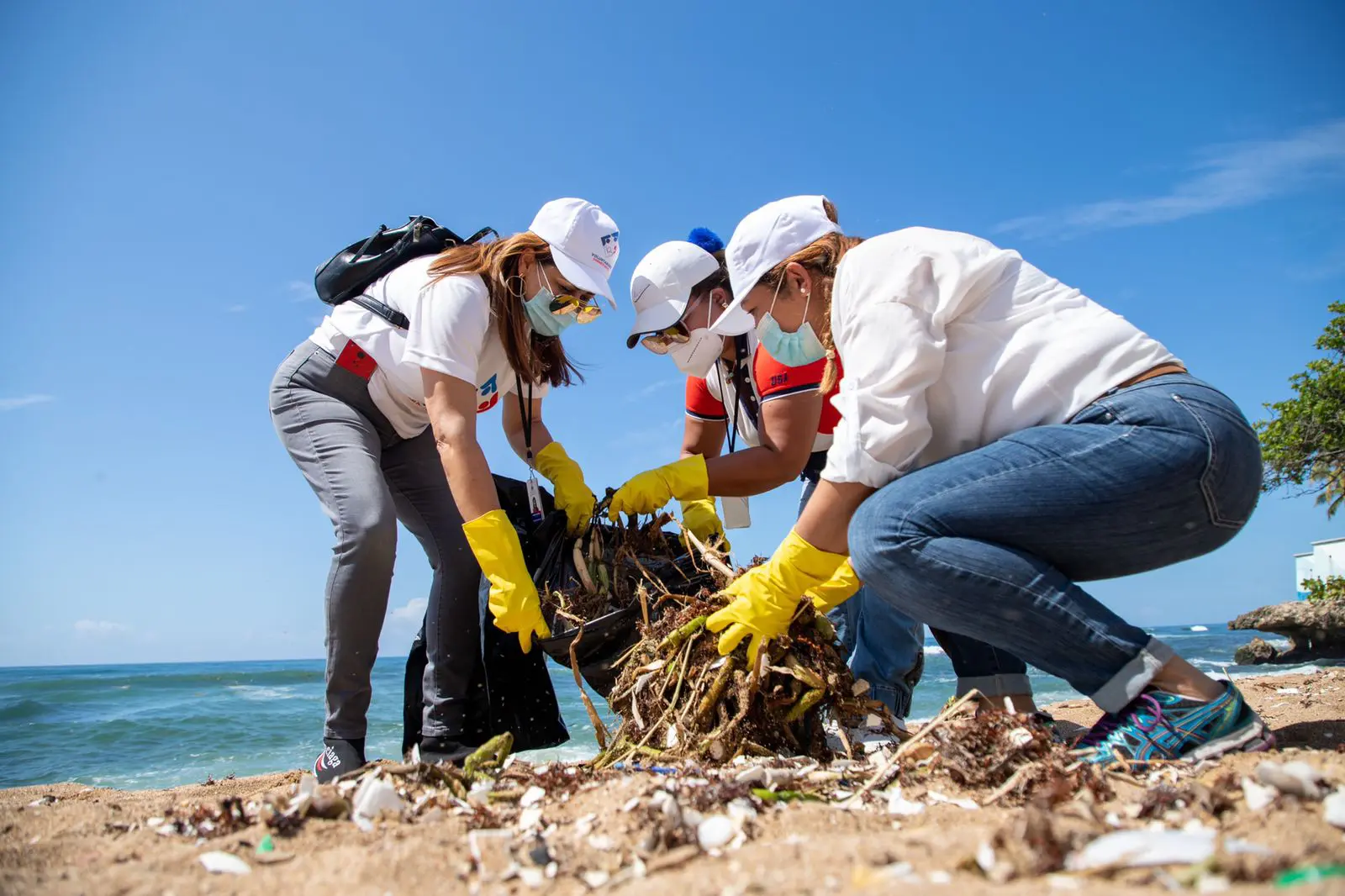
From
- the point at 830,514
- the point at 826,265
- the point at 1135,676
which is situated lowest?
the point at 1135,676

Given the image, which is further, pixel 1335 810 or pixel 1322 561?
pixel 1322 561

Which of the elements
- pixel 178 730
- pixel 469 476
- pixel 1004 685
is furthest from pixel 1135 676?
pixel 178 730

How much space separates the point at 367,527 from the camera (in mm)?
2951

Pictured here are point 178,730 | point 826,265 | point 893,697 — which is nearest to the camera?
point 826,265

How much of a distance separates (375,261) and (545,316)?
0.74 meters

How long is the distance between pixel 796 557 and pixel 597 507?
1.27 meters

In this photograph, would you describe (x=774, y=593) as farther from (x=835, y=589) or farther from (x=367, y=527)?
(x=367, y=527)

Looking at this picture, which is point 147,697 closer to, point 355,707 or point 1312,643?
point 355,707

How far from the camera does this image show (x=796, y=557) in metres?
2.43

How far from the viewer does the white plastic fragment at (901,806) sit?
1803 mm

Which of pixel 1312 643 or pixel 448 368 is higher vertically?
pixel 448 368

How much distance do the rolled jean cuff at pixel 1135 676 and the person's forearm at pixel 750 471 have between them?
1769mm

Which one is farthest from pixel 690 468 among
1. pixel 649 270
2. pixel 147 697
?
pixel 147 697

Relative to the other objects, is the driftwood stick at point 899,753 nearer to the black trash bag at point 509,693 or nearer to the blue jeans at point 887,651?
the blue jeans at point 887,651
